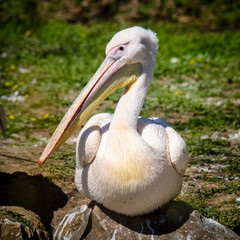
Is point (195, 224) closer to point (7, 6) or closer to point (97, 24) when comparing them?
point (97, 24)

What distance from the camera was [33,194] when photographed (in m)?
3.81

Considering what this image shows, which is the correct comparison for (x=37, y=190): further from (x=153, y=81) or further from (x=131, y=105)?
(x=153, y=81)

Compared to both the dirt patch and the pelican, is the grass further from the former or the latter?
the pelican

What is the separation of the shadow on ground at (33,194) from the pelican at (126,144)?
22.6 inches

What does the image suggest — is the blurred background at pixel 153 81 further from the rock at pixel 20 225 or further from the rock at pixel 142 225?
the rock at pixel 20 225

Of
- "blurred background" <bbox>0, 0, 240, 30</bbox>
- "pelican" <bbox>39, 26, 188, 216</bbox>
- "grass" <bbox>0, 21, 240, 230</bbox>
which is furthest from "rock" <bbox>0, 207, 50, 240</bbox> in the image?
"blurred background" <bbox>0, 0, 240, 30</bbox>

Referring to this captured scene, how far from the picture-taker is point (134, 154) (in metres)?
2.92

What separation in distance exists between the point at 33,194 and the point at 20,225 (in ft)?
2.51

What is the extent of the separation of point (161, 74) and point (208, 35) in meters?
2.14

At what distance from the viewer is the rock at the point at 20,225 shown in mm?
3021

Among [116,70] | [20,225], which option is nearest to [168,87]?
[116,70]

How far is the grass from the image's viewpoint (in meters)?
4.39

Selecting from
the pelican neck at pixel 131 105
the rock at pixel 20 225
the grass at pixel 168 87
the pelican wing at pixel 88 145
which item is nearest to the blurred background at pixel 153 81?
A: the grass at pixel 168 87

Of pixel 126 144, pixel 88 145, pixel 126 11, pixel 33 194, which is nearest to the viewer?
pixel 126 144
